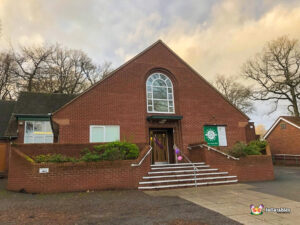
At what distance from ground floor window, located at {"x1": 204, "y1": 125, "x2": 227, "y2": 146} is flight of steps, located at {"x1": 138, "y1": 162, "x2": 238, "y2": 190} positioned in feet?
11.2

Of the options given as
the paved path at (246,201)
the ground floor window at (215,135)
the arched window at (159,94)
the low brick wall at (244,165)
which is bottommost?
the paved path at (246,201)

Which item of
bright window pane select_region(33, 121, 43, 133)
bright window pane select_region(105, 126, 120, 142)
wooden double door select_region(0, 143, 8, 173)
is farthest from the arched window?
wooden double door select_region(0, 143, 8, 173)

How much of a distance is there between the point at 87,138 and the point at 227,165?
26.7 feet

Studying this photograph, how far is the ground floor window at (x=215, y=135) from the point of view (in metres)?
14.5

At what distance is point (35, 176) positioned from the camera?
8.02 meters

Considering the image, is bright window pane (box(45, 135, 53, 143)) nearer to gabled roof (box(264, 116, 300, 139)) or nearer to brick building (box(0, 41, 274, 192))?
brick building (box(0, 41, 274, 192))

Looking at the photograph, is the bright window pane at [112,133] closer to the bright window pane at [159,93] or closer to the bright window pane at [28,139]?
the bright window pane at [159,93]

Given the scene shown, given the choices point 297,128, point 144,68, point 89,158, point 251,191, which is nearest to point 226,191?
point 251,191

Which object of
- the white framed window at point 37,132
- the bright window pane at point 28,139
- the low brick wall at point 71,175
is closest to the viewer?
the low brick wall at point 71,175

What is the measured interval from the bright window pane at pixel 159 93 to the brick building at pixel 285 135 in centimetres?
1726

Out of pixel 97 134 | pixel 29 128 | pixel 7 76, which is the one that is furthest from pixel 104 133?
pixel 7 76

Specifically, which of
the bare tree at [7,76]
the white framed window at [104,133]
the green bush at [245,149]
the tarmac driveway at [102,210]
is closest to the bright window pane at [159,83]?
the white framed window at [104,133]

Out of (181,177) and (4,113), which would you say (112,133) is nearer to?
(181,177)

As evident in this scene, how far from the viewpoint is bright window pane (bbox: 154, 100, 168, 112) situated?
46.3ft
